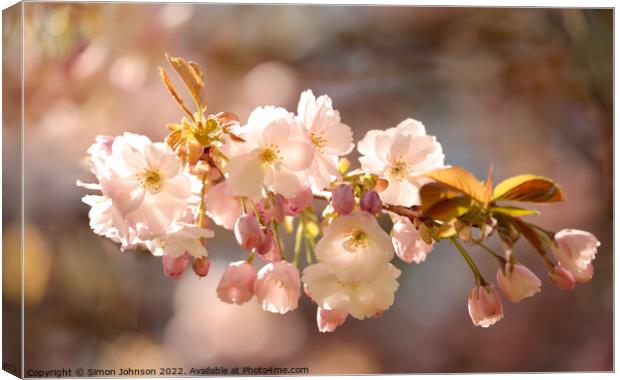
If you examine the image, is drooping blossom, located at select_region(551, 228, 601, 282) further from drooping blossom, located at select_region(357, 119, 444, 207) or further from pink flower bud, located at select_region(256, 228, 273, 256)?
pink flower bud, located at select_region(256, 228, 273, 256)

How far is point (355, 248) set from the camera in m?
0.67

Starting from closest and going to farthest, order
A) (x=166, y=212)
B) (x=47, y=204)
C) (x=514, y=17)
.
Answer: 1. (x=166, y=212)
2. (x=47, y=204)
3. (x=514, y=17)

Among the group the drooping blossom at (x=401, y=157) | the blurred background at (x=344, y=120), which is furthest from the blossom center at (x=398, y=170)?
the blurred background at (x=344, y=120)

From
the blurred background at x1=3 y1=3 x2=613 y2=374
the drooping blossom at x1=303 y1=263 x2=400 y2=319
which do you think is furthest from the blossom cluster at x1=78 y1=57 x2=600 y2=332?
the blurred background at x1=3 y1=3 x2=613 y2=374

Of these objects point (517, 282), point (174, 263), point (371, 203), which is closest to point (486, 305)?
point (517, 282)

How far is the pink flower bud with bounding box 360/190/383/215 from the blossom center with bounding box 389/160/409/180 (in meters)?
0.06

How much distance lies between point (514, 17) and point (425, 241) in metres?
0.99

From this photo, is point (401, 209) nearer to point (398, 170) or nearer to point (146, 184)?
point (398, 170)

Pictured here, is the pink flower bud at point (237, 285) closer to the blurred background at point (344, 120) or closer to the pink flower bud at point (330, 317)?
the pink flower bud at point (330, 317)

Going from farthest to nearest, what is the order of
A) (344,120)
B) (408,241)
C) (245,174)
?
1. (344,120)
2. (408,241)
3. (245,174)

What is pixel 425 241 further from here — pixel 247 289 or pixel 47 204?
pixel 47 204

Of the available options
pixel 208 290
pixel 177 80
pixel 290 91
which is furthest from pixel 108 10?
pixel 208 290

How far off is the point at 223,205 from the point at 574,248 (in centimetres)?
27

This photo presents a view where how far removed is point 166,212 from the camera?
646 millimetres
